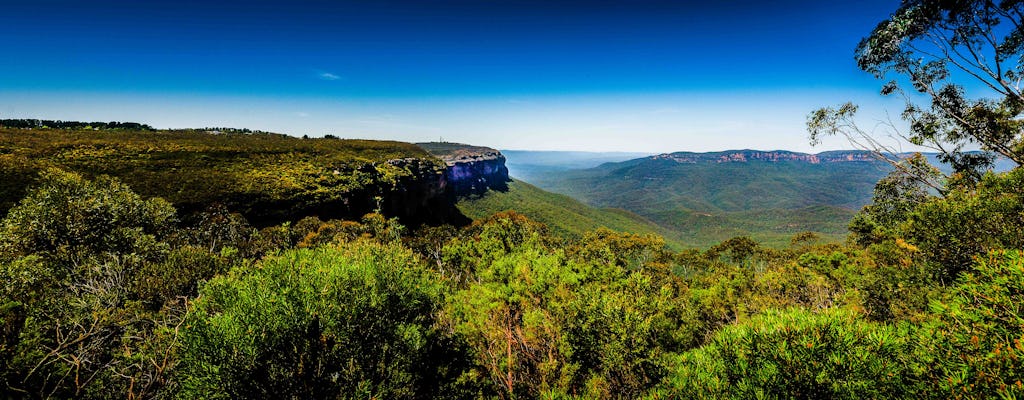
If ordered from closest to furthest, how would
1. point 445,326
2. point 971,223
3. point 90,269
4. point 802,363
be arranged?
point 802,363 < point 971,223 < point 90,269 < point 445,326

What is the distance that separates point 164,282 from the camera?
65.5 ft

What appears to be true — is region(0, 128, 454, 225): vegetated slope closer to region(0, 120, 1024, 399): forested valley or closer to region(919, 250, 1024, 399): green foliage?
region(0, 120, 1024, 399): forested valley

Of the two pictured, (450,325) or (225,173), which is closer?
(450,325)

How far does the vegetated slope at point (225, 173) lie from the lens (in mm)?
55903

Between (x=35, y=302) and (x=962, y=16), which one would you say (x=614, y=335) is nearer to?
(x=35, y=302)

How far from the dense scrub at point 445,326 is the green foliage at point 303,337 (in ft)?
0.23

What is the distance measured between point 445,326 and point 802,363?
70.7ft

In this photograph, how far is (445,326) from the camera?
82.5 ft

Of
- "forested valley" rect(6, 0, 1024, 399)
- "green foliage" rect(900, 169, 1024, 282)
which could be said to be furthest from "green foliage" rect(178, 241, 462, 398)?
"green foliage" rect(900, 169, 1024, 282)

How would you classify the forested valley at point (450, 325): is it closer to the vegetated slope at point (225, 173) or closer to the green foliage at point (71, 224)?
the green foliage at point (71, 224)

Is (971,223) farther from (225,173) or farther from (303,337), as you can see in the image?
(225,173)

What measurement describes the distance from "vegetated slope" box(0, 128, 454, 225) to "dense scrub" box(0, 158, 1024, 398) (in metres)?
41.2

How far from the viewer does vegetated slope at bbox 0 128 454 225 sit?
5590cm

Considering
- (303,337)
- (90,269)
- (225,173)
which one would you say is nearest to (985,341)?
(303,337)
